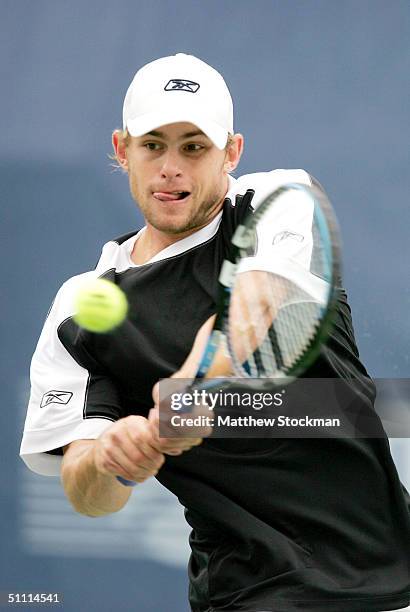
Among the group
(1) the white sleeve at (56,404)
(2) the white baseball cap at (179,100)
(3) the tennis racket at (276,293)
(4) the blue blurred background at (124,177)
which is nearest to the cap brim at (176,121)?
(2) the white baseball cap at (179,100)

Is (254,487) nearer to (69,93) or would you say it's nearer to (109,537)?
(109,537)

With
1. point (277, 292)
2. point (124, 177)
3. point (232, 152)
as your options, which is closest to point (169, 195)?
point (232, 152)

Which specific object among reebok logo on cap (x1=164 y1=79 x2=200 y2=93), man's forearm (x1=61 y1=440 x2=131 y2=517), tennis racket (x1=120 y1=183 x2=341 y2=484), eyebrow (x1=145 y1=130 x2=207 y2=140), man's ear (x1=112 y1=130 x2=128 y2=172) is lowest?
man's forearm (x1=61 y1=440 x2=131 y2=517)

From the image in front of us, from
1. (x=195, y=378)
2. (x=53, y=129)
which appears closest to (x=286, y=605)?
(x=195, y=378)

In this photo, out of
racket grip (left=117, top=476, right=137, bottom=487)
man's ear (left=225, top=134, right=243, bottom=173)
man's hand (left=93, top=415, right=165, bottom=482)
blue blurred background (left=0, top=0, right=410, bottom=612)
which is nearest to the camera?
man's hand (left=93, top=415, right=165, bottom=482)

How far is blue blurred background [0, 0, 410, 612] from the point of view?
231cm

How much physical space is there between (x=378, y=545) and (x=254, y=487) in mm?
175

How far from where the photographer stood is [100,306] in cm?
147

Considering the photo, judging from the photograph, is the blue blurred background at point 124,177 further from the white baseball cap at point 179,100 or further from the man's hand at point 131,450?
the man's hand at point 131,450

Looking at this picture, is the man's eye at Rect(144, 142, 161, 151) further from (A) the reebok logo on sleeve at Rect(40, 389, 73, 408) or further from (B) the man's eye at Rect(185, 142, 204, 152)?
(A) the reebok logo on sleeve at Rect(40, 389, 73, 408)

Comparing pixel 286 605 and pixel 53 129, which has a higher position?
pixel 53 129

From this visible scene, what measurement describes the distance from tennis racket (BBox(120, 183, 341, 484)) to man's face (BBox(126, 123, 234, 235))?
12cm

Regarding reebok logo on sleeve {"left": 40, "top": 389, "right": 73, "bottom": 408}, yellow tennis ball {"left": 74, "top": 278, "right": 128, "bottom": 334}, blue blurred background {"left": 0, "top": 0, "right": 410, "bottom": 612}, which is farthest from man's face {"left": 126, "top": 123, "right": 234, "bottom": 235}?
blue blurred background {"left": 0, "top": 0, "right": 410, "bottom": 612}

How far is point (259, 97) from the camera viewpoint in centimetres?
240
